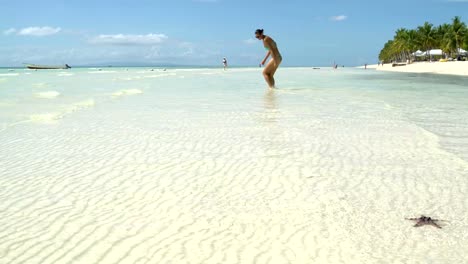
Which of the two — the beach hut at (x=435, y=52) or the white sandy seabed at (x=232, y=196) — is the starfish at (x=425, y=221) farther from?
the beach hut at (x=435, y=52)

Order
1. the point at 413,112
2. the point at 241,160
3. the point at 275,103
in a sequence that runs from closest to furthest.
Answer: the point at 241,160 < the point at 413,112 < the point at 275,103

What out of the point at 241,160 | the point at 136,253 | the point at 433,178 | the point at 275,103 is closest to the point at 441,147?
the point at 433,178

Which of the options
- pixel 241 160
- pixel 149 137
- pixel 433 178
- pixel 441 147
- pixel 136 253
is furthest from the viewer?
pixel 149 137

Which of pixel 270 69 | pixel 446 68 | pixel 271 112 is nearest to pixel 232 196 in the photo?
pixel 271 112

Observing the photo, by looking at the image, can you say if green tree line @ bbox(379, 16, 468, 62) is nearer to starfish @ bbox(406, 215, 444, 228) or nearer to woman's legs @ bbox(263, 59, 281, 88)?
woman's legs @ bbox(263, 59, 281, 88)

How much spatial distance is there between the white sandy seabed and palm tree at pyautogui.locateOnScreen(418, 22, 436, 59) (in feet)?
338

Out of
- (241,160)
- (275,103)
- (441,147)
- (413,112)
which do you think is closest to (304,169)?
(241,160)

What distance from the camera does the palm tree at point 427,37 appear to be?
324ft

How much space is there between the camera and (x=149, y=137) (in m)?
6.62

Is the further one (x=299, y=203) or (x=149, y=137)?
(x=149, y=137)

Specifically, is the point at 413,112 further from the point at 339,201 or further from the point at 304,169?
the point at 339,201

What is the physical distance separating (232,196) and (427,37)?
107 m

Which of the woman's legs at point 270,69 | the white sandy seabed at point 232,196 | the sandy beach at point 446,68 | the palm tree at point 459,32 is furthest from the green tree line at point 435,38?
the white sandy seabed at point 232,196

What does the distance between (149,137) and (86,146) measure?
0.98m
